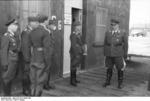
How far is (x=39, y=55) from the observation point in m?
4.50

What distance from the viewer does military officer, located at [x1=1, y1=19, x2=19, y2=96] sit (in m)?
4.46

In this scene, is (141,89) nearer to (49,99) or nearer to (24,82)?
(24,82)

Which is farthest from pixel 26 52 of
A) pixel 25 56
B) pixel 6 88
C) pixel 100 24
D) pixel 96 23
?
pixel 100 24

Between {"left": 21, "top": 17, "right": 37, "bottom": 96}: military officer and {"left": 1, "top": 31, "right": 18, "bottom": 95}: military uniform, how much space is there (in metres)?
0.18

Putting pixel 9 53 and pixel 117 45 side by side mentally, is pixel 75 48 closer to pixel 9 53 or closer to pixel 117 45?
pixel 117 45

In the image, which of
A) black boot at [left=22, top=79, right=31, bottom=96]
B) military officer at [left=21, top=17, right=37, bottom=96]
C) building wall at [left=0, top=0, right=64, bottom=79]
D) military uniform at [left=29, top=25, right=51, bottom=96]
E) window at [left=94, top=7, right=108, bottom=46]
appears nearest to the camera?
military uniform at [left=29, top=25, right=51, bottom=96]

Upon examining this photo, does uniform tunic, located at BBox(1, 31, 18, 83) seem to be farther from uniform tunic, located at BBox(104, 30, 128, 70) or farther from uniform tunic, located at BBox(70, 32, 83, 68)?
uniform tunic, located at BBox(104, 30, 128, 70)

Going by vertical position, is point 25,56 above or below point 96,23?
below

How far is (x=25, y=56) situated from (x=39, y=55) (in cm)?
42

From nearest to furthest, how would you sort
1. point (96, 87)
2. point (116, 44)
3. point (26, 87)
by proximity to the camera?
point (26, 87)
point (116, 44)
point (96, 87)

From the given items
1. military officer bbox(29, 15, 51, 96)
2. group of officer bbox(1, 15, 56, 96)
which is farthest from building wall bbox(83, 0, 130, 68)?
military officer bbox(29, 15, 51, 96)

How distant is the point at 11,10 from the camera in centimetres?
511

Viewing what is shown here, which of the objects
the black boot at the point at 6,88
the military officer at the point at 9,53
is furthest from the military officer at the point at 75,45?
the black boot at the point at 6,88

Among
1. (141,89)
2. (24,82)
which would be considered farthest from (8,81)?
(141,89)
